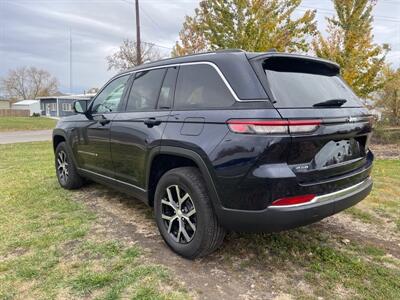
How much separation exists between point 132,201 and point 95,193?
80 cm

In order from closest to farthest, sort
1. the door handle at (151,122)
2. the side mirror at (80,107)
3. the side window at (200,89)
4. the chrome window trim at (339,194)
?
the chrome window trim at (339,194) → the side window at (200,89) → the door handle at (151,122) → the side mirror at (80,107)

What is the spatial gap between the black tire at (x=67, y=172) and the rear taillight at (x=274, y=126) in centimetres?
351

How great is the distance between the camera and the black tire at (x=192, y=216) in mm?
2729

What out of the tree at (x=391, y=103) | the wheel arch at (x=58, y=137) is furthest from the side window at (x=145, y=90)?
the tree at (x=391, y=103)

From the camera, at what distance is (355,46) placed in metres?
11.5

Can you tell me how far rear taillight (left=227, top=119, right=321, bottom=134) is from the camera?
2.33 meters

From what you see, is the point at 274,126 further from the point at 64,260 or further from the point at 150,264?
the point at 64,260

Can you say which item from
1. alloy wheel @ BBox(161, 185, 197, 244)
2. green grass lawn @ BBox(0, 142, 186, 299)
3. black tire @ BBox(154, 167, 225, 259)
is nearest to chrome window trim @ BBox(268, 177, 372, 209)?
black tire @ BBox(154, 167, 225, 259)

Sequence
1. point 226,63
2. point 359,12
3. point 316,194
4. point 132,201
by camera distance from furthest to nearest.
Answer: point 359,12 < point 132,201 < point 226,63 < point 316,194

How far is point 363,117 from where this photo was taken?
9.75 feet

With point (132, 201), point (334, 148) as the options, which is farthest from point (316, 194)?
point (132, 201)

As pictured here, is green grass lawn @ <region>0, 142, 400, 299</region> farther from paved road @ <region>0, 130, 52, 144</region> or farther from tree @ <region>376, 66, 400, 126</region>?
tree @ <region>376, 66, 400, 126</region>

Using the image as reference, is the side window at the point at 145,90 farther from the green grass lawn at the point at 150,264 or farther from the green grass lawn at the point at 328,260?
the green grass lawn at the point at 328,260

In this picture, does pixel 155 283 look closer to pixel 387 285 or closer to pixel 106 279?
pixel 106 279
